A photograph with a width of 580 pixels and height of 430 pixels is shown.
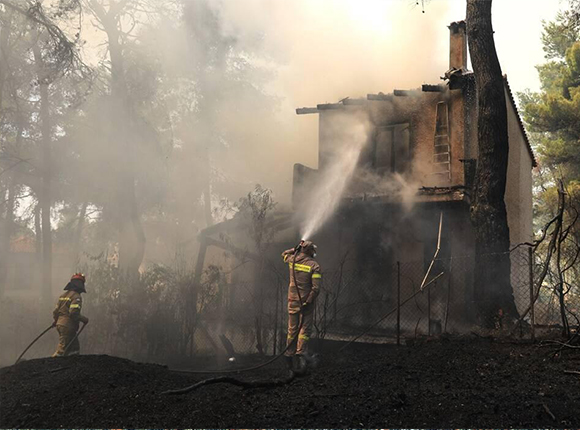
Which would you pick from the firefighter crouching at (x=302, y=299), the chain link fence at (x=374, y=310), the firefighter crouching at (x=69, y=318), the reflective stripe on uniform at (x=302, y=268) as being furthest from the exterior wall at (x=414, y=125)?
the firefighter crouching at (x=69, y=318)

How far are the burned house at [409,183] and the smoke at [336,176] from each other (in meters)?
0.14

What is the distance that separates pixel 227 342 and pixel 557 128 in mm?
18238

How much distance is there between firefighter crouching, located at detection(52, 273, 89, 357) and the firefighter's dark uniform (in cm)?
405

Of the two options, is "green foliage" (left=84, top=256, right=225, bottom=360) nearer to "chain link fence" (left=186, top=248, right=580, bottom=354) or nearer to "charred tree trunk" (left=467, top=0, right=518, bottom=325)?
"chain link fence" (left=186, top=248, right=580, bottom=354)

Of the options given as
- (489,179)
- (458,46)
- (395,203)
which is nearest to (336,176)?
(395,203)

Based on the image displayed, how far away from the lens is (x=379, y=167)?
14914mm

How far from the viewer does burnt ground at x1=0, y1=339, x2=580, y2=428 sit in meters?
4.69

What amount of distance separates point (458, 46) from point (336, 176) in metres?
5.41

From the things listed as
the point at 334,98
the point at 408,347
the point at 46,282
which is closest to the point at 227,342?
the point at 408,347

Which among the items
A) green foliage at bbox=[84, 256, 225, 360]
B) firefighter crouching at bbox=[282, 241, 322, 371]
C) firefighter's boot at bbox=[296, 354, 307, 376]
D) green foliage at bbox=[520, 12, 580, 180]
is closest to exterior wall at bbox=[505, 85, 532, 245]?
green foliage at bbox=[520, 12, 580, 180]

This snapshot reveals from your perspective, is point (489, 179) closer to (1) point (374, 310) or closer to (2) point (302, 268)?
(2) point (302, 268)

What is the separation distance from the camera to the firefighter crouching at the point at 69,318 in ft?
30.6

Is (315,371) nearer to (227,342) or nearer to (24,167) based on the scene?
(227,342)

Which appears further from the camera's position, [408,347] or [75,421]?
[408,347]
